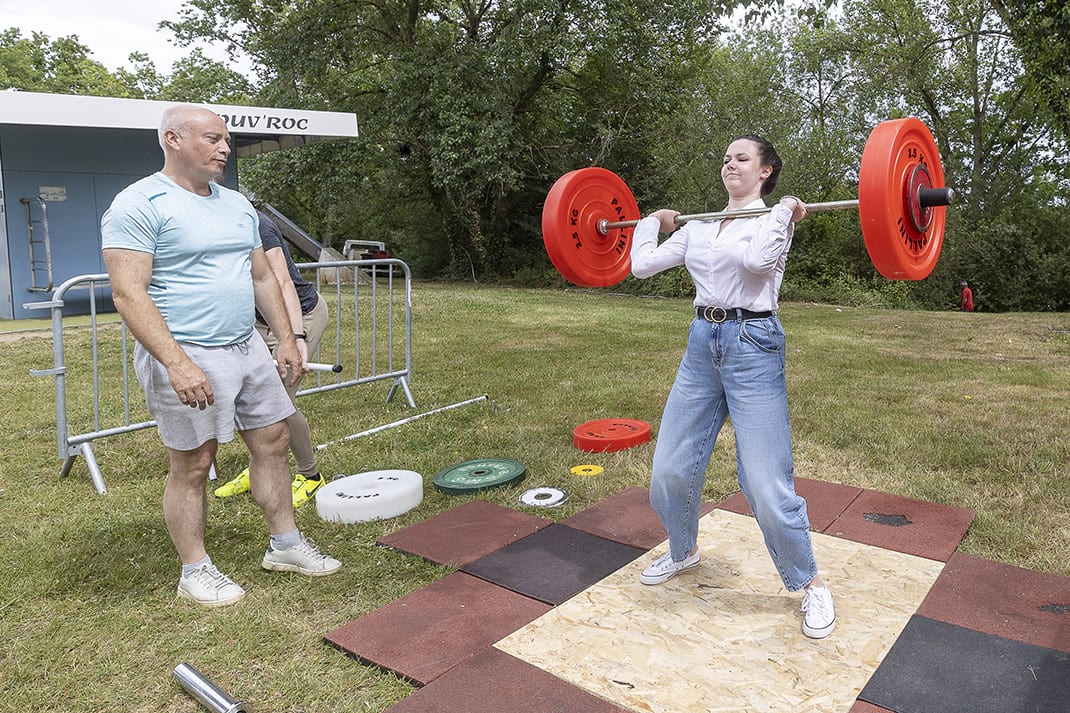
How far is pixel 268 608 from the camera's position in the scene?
3014 millimetres

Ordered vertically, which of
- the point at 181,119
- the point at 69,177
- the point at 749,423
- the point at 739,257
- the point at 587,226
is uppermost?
the point at 69,177

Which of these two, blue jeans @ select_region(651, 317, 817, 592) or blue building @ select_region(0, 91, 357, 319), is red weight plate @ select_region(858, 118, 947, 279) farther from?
blue building @ select_region(0, 91, 357, 319)

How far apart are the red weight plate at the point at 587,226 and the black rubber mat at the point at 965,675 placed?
193 cm

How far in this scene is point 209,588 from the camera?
307 cm

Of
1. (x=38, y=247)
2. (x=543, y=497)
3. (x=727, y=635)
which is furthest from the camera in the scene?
(x=38, y=247)

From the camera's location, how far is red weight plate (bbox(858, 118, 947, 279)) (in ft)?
8.60

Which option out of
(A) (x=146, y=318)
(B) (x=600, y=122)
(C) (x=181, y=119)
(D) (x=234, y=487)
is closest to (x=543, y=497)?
(D) (x=234, y=487)

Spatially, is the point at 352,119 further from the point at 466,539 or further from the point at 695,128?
the point at 466,539

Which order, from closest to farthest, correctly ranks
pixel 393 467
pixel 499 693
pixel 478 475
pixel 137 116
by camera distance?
1. pixel 499 693
2. pixel 478 475
3. pixel 393 467
4. pixel 137 116

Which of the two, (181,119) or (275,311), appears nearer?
(181,119)

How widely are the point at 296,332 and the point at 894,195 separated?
108 inches

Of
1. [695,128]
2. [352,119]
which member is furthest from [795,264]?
[352,119]

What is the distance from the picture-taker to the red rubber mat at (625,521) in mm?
3617

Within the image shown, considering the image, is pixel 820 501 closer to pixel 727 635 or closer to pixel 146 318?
pixel 727 635
